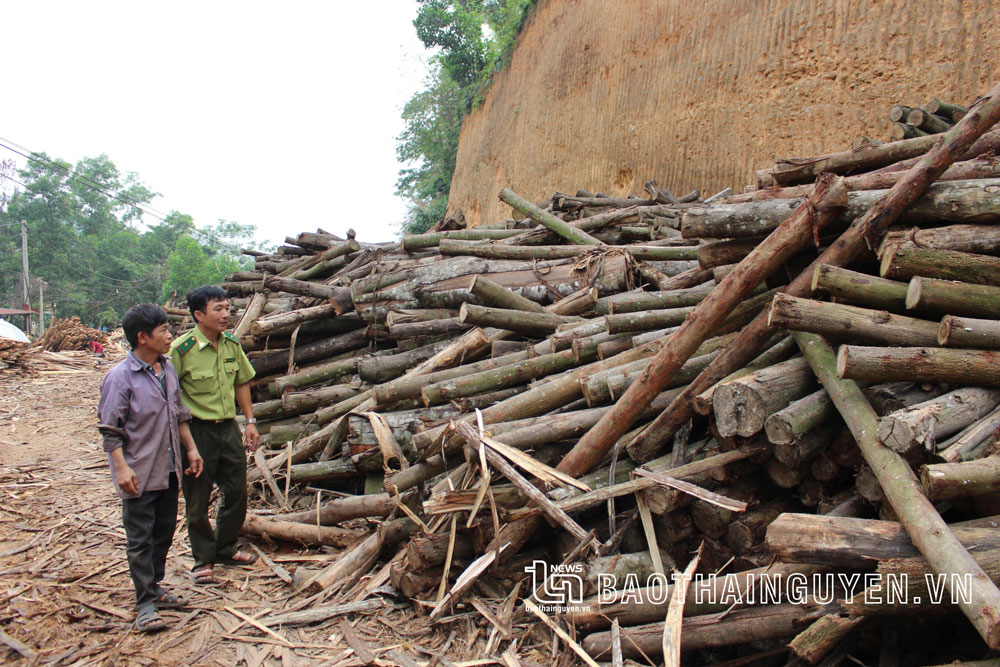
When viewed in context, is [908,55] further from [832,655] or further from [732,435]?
[832,655]

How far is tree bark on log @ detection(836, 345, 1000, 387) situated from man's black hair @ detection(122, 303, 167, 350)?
3555 mm

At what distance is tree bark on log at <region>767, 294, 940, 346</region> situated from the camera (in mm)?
2683

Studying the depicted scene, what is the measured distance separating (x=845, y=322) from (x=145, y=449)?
3.68 meters

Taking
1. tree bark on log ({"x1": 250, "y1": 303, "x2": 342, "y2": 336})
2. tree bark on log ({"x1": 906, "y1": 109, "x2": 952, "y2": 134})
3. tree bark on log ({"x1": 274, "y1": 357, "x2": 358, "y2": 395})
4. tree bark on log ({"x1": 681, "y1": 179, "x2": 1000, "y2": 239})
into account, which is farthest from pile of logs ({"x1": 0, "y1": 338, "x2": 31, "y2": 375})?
tree bark on log ({"x1": 906, "y1": 109, "x2": 952, "y2": 134})

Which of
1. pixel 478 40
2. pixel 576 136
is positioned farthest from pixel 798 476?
pixel 478 40


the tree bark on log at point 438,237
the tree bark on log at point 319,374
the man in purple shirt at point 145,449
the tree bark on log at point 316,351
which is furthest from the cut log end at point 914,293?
A: the tree bark on log at point 438,237

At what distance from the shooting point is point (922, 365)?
8.11ft

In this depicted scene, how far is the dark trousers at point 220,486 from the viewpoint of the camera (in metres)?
3.95

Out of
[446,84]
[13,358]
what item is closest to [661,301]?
[13,358]

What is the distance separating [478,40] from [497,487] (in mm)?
23268

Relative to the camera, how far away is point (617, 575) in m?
2.84

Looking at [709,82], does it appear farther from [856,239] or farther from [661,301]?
[856,239]

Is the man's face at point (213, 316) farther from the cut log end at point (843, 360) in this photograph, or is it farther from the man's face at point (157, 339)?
the cut log end at point (843, 360)

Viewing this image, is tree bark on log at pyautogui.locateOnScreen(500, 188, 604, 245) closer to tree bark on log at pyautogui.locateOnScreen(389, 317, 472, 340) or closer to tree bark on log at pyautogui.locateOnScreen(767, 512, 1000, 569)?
tree bark on log at pyautogui.locateOnScreen(389, 317, 472, 340)
